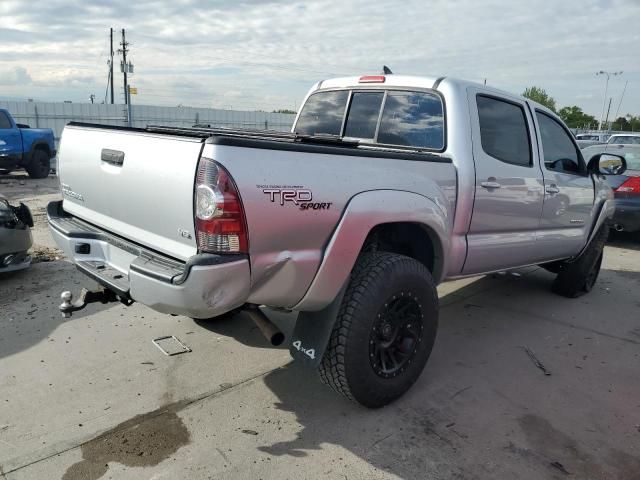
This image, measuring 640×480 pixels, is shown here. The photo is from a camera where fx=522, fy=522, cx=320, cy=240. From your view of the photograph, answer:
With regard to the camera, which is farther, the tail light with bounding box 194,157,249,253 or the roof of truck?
the roof of truck

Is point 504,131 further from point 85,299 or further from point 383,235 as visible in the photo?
point 85,299

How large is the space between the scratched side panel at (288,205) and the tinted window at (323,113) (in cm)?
169

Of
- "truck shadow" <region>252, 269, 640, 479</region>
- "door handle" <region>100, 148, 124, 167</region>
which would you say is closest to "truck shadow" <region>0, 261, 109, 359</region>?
"door handle" <region>100, 148, 124, 167</region>

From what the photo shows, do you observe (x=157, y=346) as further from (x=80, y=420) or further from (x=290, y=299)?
(x=290, y=299)

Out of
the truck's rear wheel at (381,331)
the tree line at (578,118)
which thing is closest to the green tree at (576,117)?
the tree line at (578,118)

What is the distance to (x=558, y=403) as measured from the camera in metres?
3.34

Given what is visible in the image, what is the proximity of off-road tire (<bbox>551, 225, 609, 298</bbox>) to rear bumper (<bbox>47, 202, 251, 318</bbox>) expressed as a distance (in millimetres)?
4149

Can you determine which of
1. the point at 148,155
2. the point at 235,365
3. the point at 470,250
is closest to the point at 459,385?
the point at 470,250

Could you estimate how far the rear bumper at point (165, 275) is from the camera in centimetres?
229

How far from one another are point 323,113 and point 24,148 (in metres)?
12.2

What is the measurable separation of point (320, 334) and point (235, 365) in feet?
3.58

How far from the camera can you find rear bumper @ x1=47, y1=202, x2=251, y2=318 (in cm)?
229

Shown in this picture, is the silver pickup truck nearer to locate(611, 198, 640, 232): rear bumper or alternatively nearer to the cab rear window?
the cab rear window

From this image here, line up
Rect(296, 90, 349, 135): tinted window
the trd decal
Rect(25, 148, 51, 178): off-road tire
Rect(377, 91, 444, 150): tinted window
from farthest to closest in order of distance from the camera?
Rect(25, 148, 51, 178): off-road tire
Rect(296, 90, 349, 135): tinted window
Rect(377, 91, 444, 150): tinted window
the trd decal
